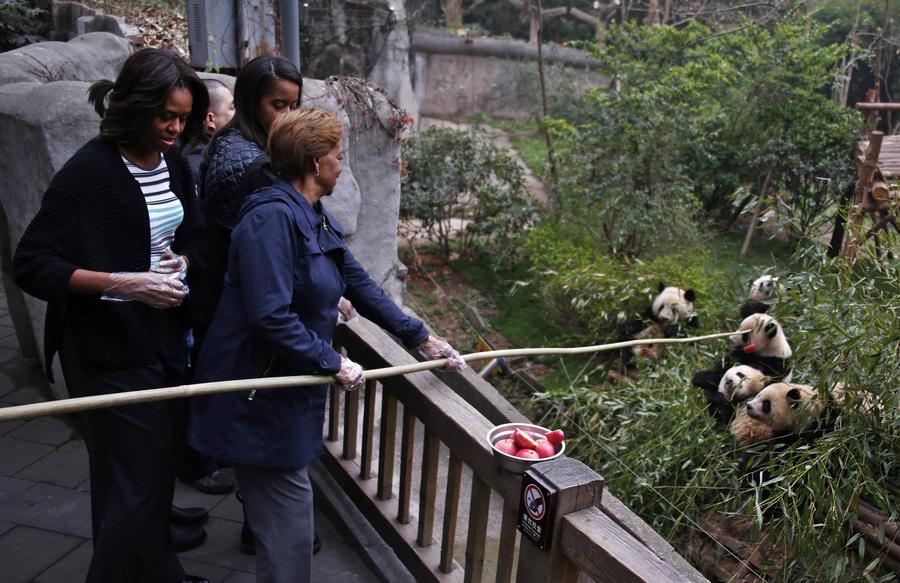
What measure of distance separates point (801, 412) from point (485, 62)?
16846 mm

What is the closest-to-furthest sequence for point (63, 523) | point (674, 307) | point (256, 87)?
point (256, 87) → point (63, 523) → point (674, 307)

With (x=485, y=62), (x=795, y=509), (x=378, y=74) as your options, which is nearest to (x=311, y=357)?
(x=795, y=509)

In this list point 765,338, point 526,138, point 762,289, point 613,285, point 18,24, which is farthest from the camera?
point 526,138

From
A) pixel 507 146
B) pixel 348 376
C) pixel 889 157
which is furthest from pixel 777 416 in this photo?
pixel 507 146

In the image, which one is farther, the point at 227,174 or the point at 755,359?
the point at 755,359

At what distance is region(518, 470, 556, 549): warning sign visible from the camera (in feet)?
6.79

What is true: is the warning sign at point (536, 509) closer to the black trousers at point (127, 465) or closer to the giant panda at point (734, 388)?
the black trousers at point (127, 465)

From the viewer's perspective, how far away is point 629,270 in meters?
6.88

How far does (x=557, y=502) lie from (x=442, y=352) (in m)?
0.74

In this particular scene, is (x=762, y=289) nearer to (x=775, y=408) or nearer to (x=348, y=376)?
(x=775, y=408)

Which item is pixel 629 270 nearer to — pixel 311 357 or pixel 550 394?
pixel 550 394

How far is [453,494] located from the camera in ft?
8.77

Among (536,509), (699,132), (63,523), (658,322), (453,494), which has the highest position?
(699,132)

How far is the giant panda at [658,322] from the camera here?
19.0 feet
